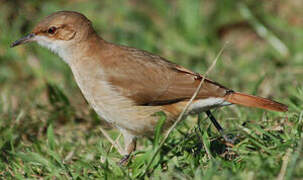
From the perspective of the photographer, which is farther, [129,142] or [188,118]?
[188,118]

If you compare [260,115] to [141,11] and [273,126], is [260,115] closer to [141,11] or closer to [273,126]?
[273,126]

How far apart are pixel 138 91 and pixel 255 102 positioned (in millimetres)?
1060

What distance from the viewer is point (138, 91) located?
14.8 ft

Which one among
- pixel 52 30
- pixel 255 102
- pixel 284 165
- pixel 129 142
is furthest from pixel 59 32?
pixel 284 165

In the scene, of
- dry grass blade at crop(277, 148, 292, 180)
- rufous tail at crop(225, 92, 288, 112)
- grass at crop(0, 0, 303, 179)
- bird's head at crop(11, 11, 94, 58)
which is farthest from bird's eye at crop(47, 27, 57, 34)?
dry grass blade at crop(277, 148, 292, 180)

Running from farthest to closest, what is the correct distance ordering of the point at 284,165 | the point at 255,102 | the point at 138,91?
the point at 138,91 < the point at 255,102 < the point at 284,165

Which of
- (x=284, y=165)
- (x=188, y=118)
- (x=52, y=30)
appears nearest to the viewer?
(x=284, y=165)

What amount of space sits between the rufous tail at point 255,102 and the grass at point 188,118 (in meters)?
0.20

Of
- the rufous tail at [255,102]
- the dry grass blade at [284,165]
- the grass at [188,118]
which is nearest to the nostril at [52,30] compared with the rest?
the grass at [188,118]

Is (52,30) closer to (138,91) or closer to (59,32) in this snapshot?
(59,32)

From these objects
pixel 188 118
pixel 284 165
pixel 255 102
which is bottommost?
pixel 188 118

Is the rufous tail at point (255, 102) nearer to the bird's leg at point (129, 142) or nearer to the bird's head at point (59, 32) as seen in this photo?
the bird's leg at point (129, 142)

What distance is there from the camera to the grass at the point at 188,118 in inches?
155

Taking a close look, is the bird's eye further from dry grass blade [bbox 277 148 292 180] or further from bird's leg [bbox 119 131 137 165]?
dry grass blade [bbox 277 148 292 180]
